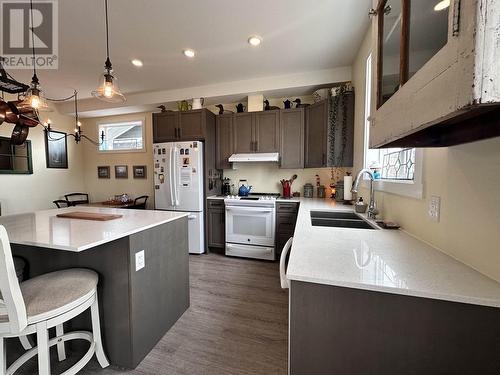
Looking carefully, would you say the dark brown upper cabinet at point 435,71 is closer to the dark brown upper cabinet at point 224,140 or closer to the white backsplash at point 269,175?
the white backsplash at point 269,175

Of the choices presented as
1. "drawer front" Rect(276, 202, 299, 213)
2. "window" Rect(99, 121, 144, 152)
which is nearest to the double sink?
"drawer front" Rect(276, 202, 299, 213)

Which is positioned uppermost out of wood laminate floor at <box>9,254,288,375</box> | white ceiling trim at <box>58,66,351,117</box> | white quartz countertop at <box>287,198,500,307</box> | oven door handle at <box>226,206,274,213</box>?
white ceiling trim at <box>58,66,351,117</box>

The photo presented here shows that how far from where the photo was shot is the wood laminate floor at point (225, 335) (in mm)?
1416

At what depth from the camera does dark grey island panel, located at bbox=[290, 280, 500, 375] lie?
0.71 m

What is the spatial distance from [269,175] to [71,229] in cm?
291

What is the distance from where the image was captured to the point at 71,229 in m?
1.40

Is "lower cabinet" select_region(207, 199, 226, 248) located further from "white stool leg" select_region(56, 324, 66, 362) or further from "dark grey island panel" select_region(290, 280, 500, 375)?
"dark grey island panel" select_region(290, 280, 500, 375)

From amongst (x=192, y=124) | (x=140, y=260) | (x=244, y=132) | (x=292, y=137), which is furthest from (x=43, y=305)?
(x=292, y=137)

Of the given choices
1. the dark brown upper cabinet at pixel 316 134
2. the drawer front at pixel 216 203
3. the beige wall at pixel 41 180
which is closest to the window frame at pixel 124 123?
the beige wall at pixel 41 180

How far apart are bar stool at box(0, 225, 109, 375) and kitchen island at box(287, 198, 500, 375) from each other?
3.80ft

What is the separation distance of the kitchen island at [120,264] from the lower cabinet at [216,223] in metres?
1.73

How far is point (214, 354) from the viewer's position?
1.53 m

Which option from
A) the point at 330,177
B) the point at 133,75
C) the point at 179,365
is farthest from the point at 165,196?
the point at 330,177

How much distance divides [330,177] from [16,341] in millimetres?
3930
